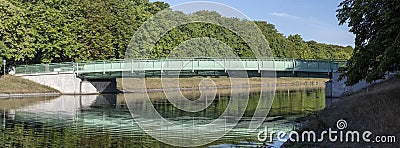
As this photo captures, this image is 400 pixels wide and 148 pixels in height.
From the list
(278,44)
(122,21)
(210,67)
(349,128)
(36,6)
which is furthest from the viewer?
(278,44)

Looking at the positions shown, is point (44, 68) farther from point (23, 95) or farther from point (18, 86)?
point (23, 95)

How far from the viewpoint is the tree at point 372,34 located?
18.9 meters

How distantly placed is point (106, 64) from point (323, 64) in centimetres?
2594

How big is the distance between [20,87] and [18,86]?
34 centimetres

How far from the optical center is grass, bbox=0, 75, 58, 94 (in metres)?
59.3

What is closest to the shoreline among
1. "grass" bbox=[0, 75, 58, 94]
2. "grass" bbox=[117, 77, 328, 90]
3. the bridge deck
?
"grass" bbox=[0, 75, 58, 94]

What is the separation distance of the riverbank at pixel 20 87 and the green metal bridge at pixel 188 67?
6.12 ft

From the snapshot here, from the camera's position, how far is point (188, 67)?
6097 cm

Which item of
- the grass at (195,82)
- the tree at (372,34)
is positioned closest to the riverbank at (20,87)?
the grass at (195,82)

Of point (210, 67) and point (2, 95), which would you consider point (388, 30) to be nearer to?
point (210, 67)

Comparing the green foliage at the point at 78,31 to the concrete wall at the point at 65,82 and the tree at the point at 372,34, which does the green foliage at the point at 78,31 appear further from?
the tree at the point at 372,34

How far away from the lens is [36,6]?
233ft

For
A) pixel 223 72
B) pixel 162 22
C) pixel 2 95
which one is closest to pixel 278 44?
pixel 162 22

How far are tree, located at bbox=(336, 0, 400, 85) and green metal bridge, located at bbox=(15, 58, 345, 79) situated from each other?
33759 mm
